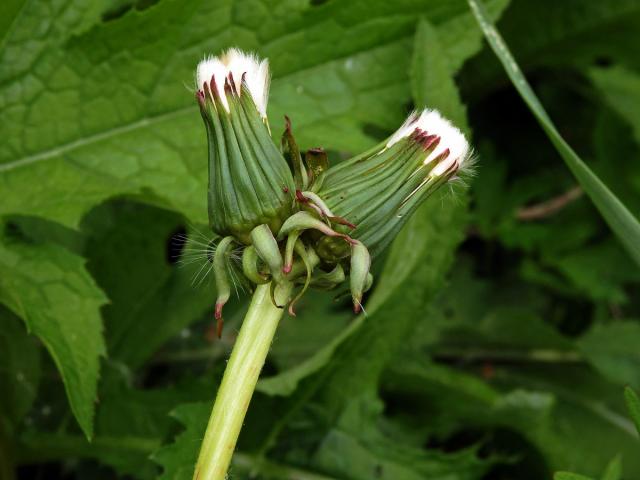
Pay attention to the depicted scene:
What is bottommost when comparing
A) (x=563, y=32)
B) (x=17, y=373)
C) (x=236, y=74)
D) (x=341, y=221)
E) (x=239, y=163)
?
(x=17, y=373)

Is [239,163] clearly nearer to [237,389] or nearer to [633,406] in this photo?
[237,389]

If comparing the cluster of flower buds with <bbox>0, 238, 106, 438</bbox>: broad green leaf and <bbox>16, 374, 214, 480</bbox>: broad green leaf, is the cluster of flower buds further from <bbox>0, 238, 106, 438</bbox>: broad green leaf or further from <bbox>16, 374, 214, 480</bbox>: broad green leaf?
<bbox>16, 374, 214, 480</bbox>: broad green leaf

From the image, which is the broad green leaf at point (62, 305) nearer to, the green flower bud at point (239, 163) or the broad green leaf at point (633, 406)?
the green flower bud at point (239, 163)

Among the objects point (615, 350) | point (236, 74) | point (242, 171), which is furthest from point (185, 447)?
→ point (615, 350)

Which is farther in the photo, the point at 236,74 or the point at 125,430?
the point at 125,430

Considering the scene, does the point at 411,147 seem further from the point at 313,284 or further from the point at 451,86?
the point at 451,86

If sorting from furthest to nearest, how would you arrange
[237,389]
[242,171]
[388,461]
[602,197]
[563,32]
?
[563,32]
[388,461]
[602,197]
[242,171]
[237,389]

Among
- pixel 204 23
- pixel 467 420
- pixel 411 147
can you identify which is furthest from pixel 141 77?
pixel 467 420
